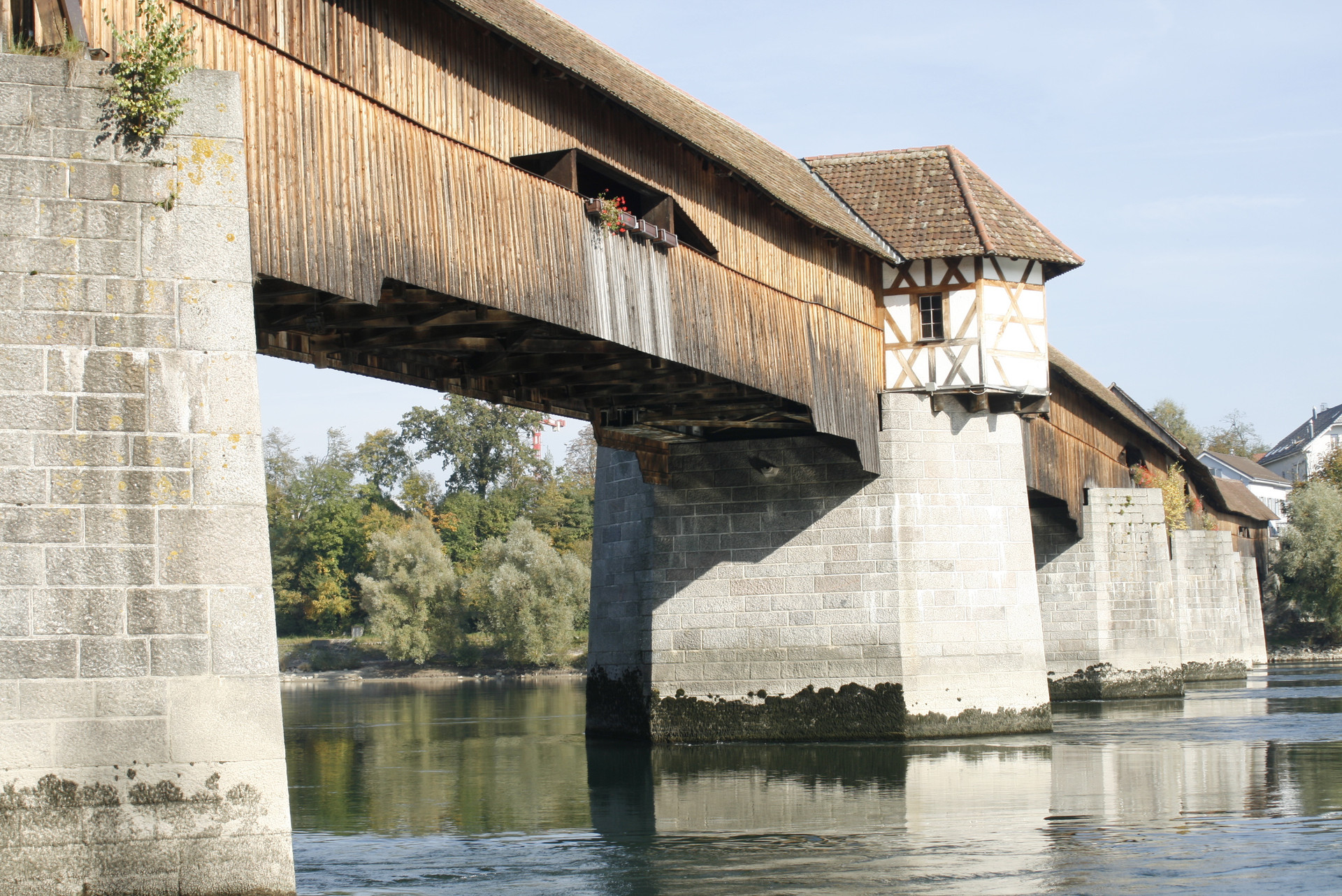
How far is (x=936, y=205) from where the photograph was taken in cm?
1903

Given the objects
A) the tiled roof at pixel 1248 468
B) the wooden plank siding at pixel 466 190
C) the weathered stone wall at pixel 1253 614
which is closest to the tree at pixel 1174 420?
the tiled roof at pixel 1248 468

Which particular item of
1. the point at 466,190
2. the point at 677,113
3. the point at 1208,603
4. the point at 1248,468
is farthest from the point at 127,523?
the point at 1248,468

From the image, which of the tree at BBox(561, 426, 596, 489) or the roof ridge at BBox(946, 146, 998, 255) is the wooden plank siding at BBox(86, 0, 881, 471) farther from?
the tree at BBox(561, 426, 596, 489)

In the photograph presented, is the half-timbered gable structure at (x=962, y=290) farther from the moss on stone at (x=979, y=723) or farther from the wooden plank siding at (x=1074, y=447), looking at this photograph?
the moss on stone at (x=979, y=723)

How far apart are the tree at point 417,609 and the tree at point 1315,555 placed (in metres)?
28.8

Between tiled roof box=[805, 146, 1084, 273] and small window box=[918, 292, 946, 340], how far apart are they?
0.68 m

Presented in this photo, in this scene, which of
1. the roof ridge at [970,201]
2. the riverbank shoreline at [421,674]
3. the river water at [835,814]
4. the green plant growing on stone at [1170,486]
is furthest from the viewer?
the riverbank shoreline at [421,674]

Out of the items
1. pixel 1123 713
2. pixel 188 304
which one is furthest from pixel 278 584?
pixel 188 304

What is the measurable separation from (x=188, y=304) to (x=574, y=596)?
1587 inches

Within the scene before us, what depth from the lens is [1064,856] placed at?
9.13 metres

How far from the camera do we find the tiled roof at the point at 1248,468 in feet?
252

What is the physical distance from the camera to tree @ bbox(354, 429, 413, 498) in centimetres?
6619

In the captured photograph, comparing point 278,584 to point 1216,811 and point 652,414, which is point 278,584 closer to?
point 652,414

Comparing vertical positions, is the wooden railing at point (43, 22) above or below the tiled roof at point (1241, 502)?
above
